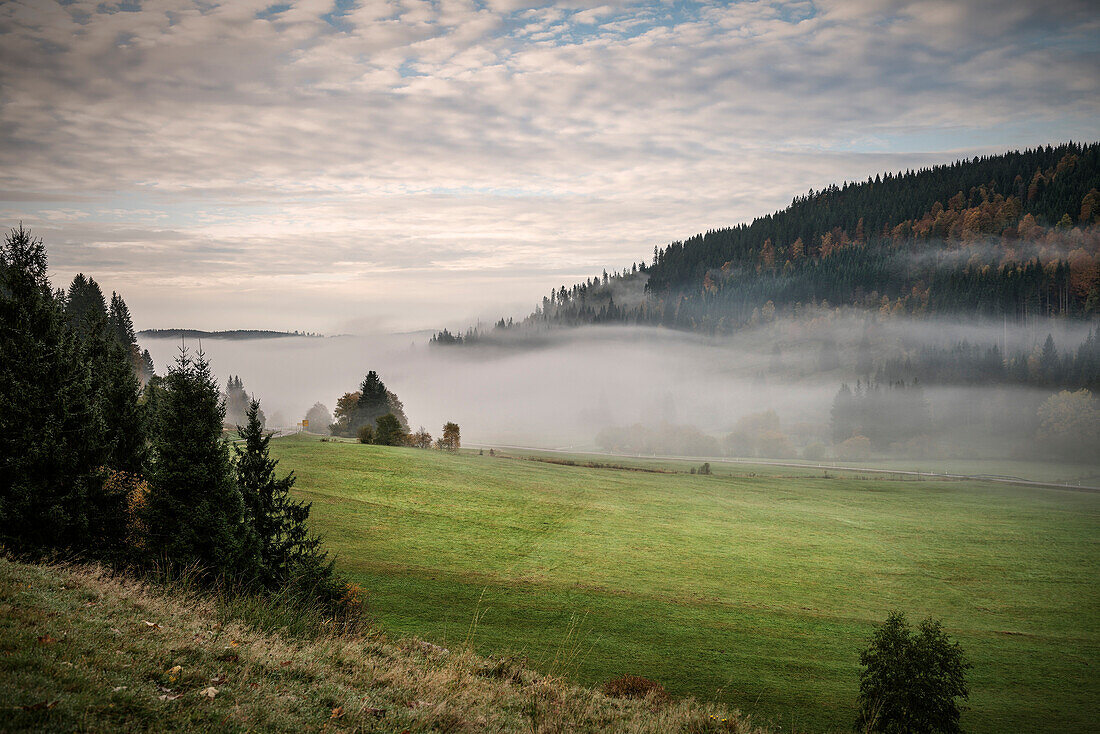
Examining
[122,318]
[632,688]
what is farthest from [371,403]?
[632,688]

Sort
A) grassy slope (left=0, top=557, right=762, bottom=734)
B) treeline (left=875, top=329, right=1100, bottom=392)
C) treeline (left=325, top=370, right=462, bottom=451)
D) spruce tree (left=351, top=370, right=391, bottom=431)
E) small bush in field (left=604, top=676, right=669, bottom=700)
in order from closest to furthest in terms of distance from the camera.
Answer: grassy slope (left=0, top=557, right=762, bottom=734)
small bush in field (left=604, top=676, right=669, bottom=700)
treeline (left=325, top=370, right=462, bottom=451)
spruce tree (left=351, top=370, right=391, bottom=431)
treeline (left=875, top=329, right=1100, bottom=392)

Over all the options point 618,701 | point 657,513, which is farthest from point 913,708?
point 657,513

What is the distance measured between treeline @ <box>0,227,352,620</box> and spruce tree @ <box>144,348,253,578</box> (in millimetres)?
39

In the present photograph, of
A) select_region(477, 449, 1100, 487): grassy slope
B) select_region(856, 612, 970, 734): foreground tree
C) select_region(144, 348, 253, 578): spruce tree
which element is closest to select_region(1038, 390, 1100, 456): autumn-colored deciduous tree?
select_region(477, 449, 1100, 487): grassy slope

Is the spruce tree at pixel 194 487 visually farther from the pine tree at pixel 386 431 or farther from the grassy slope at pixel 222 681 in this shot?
the pine tree at pixel 386 431

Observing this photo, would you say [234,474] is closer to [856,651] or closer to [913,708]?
[913,708]

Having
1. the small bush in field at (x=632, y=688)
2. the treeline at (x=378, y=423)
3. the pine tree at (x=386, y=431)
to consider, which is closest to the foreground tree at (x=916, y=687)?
the small bush in field at (x=632, y=688)

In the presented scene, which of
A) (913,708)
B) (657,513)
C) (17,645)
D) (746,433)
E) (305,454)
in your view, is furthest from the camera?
(746,433)

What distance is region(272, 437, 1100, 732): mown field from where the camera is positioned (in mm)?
25250

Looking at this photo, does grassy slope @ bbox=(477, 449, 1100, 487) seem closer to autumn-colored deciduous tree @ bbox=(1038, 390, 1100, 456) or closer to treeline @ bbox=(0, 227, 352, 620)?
autumn-colored deciduous tree @ bbox=(1038, 390, 1100, 456)

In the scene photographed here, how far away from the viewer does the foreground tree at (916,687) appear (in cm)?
1975

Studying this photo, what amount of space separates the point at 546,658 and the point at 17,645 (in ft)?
60.9

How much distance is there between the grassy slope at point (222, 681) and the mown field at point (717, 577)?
4487mm

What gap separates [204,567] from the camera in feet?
68.9
